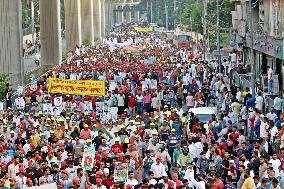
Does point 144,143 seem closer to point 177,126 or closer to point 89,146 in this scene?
point 89,146

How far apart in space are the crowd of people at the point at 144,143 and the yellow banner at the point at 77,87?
13.2 inches

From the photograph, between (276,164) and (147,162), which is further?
(147,162)

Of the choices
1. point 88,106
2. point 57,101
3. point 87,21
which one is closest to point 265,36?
point 88,106

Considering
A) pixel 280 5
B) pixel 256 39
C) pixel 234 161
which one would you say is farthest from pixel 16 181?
pixel 256 39

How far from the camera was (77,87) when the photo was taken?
110ft

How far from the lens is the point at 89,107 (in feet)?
107

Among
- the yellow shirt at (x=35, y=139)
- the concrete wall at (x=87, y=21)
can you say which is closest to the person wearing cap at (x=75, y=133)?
the yellow shirt at (x=35, y=139)

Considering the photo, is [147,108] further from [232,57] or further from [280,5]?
[232,57]

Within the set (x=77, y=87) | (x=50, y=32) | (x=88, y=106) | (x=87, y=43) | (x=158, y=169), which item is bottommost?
(x=158, y=169)

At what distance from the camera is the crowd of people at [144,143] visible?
18703 millimetres

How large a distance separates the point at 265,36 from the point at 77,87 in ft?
51.4

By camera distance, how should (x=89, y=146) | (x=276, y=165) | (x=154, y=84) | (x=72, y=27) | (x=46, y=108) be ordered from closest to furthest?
(x=276, y=165) < (x=89, y=146) < (x=46, y=108) < (x=154, y=84) < (x=72, y=27)

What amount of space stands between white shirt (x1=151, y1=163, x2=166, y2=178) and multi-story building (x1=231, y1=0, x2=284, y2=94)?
16.6m

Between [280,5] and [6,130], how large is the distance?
21.7 metres
